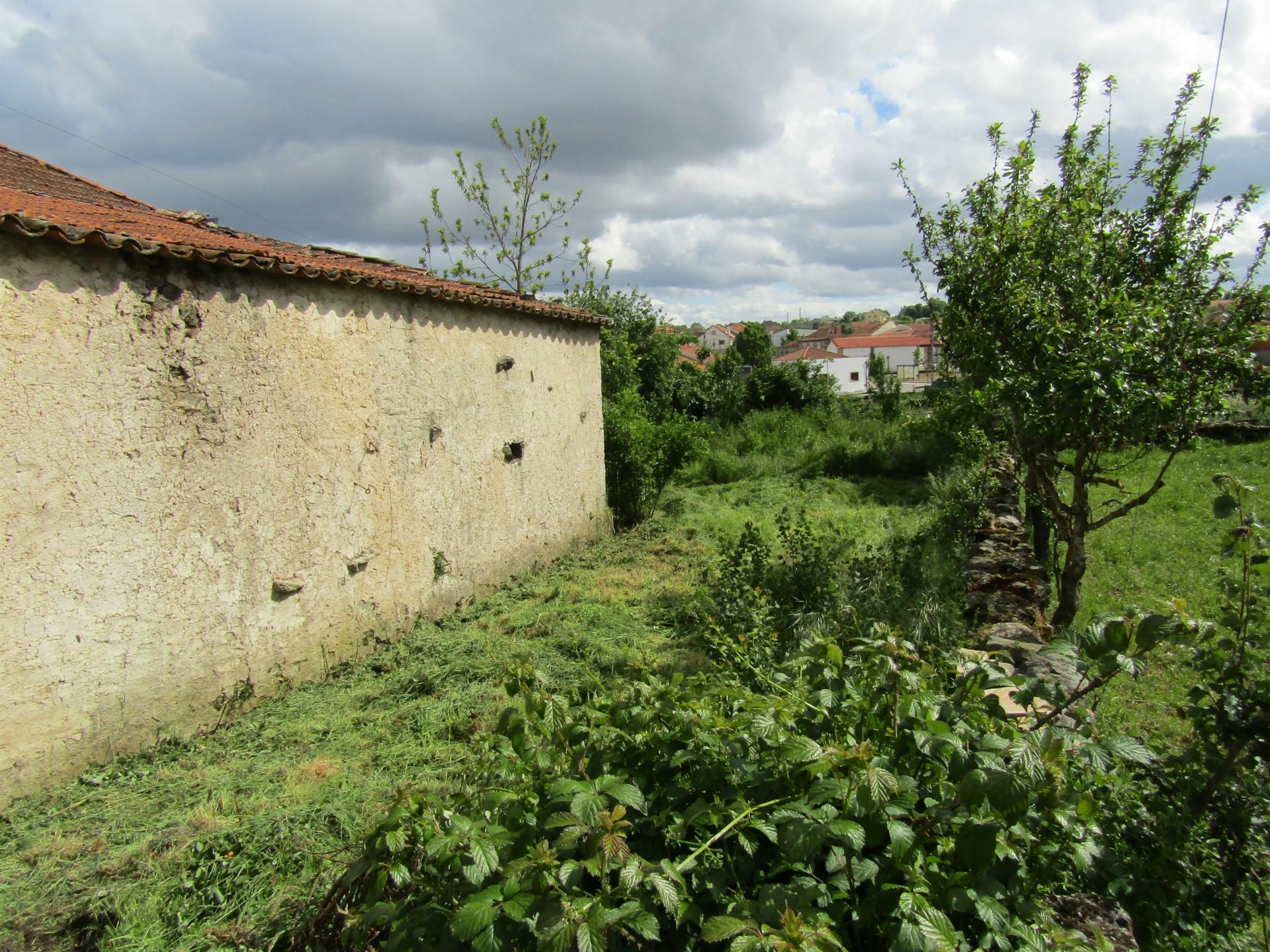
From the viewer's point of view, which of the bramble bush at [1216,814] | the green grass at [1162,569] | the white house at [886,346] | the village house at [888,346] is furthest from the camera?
the white house at [886,346]

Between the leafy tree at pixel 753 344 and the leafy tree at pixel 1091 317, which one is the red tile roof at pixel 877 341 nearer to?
the leafy tree at pixel 753 344

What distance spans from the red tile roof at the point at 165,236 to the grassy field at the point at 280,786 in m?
3.36

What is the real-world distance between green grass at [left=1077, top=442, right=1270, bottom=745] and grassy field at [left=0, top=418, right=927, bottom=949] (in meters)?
3.26

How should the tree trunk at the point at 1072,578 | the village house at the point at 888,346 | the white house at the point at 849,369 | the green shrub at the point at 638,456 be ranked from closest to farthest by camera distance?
the tree trunk at the point at 1072,578 < the green shrub at the point at 638,456 < the white house at the point at 849,369 < the village house at the point at 888,346

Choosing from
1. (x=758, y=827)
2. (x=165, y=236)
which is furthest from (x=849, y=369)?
(x=758, y=827)

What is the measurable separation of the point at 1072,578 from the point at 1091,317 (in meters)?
2.12

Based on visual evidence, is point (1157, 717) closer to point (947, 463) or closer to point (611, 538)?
point (611, 538)

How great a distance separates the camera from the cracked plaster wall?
4352 mm

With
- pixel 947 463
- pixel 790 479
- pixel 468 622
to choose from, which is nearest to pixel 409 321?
pixel 468 622

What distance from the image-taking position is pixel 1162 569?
316 inches

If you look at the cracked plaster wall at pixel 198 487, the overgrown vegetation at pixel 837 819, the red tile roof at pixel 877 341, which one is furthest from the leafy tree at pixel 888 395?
the red tile roof at pixel 877 341

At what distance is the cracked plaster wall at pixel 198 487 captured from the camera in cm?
435

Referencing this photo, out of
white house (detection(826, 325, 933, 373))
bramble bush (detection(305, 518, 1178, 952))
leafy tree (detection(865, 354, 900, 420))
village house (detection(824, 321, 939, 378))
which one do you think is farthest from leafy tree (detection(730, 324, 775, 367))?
bramble bush (detection(305, 518, 1178, 952))

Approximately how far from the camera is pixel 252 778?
14.8 feet
